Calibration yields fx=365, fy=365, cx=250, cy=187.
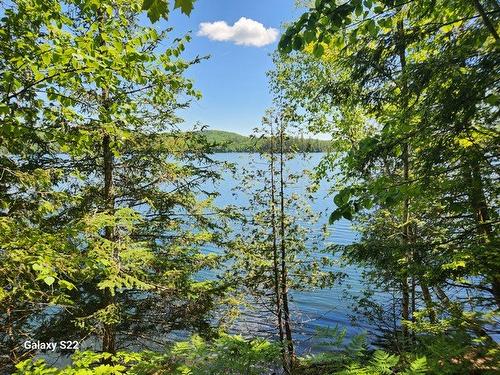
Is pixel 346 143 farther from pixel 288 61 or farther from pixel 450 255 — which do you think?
pixel 450 255

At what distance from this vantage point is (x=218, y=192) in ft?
32.7

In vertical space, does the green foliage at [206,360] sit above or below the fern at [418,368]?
below

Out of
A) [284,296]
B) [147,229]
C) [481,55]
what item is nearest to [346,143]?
[284,296]

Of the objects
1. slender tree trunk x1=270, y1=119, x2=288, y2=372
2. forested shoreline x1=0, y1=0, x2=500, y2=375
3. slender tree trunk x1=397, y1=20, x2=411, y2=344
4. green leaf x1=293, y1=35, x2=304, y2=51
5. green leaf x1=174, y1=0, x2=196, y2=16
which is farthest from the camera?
slender tree trunk x1=270, y1=119, x2=288, y2=372

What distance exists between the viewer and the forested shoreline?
377 centimetres

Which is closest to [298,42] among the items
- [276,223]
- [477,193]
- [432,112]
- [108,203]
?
[432,112]

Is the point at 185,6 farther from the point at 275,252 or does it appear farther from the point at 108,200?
the point at 275,252

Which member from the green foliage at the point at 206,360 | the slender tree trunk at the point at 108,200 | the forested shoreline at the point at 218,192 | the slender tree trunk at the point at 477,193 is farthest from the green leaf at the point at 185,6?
the slender tree trunk at the point at 108,200

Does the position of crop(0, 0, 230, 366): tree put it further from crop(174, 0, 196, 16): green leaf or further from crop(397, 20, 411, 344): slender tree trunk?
crop(174, 0, 196, 16): green leaf

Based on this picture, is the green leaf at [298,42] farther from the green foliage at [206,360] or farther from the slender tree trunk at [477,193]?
the green foliage at [206,360]

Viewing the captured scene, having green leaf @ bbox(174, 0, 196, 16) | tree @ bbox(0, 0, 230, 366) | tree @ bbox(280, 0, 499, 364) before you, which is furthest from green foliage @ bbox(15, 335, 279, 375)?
green leaf @ bbox(174, 0, 196, 16)

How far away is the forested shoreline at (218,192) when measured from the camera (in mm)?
3773

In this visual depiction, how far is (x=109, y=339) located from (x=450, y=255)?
7.42 meters

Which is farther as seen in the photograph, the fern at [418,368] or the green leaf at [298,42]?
the fern at [418,368]
